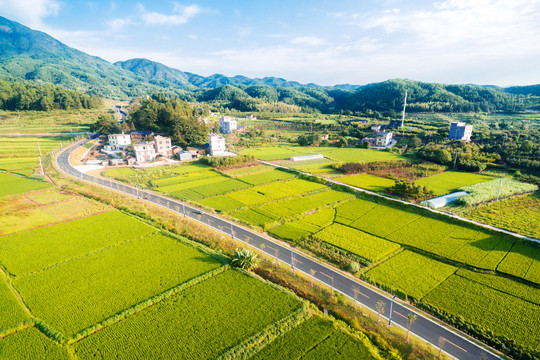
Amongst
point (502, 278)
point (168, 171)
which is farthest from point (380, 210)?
point (168, 171)

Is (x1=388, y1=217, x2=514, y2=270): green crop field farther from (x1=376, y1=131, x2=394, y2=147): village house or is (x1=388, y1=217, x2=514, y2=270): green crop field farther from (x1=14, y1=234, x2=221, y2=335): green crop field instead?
(x1=376, y1=131, x2=394, y2=147): village house

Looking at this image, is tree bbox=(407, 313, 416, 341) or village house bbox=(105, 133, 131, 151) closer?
tree bbox=(407, 313, 416, 341)

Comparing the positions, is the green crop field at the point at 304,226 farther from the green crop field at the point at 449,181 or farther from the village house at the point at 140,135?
the village house at the point at 140,135

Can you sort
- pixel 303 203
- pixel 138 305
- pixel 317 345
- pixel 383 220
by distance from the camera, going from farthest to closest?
1. pixel 303 203
2. pixel 383 220
3. pixel 138 305
4. pixel 317 345

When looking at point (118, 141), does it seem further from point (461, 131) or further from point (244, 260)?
point (461, 131)

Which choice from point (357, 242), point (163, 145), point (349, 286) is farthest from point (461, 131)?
point (163, 145)

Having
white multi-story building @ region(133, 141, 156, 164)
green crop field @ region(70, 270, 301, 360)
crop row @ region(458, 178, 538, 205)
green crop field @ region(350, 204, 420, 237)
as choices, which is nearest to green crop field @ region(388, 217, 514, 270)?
green crop field @ region(350, 204, 420, 237)

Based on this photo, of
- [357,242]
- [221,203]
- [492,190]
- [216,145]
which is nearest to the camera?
[357,242]
